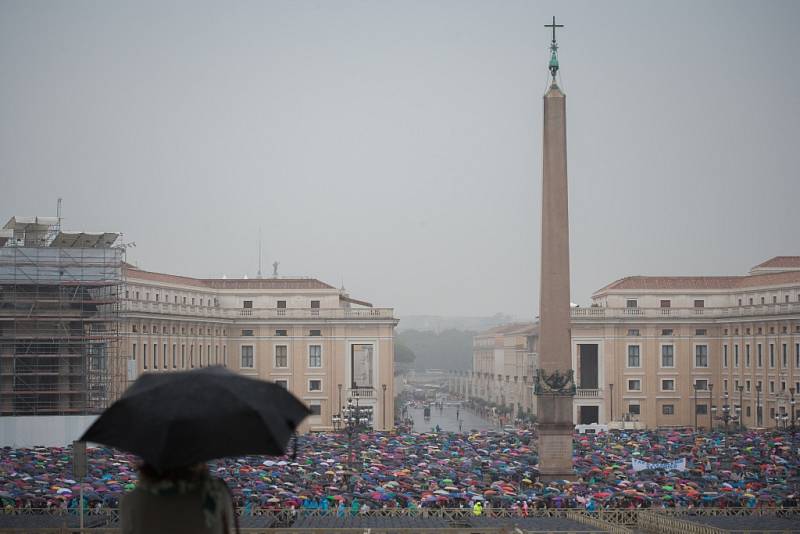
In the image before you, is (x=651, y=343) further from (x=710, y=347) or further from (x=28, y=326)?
(x=28, y=326)

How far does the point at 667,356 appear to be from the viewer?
67375 mm

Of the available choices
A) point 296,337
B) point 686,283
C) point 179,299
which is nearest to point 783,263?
point 686,283

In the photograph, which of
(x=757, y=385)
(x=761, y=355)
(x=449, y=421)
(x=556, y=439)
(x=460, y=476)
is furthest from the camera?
(x=449, y=421)

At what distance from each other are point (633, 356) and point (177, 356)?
24008 mm

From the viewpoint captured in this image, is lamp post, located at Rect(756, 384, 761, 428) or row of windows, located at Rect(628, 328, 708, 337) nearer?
lamp post, located at Rect(756, 384, 761, 428)

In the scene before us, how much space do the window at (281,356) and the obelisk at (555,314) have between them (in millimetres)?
35847

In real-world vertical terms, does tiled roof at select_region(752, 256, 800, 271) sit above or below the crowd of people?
above

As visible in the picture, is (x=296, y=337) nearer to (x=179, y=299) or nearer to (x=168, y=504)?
(x=179, y=299)

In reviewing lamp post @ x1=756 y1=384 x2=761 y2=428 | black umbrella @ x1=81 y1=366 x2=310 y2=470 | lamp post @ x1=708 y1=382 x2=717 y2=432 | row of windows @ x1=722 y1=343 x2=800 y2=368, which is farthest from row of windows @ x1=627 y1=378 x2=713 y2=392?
black umbrella @ x1=81 y1=366 x2=310 y2=470

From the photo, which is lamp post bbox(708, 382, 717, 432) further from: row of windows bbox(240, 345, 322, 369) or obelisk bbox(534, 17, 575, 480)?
obelisk bbox(534, 17, 575, 480)

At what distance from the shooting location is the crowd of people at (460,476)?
27.8m

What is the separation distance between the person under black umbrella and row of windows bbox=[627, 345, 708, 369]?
6295 cm

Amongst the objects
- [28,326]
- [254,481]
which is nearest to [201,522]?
[254,481]

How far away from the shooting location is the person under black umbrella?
206 inches
